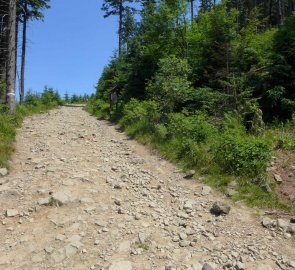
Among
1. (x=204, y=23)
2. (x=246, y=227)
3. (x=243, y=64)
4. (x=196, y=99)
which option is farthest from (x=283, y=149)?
(x=204, y=23)

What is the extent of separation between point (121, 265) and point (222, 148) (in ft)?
14.3

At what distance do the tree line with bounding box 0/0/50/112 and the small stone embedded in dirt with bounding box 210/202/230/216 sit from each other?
10.5 metres

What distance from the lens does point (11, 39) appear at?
47.1 feet

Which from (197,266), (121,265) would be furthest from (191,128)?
(121,265)

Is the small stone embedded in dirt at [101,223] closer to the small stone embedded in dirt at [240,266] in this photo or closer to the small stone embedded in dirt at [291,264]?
the small stone embedded in dirt at [240,266]

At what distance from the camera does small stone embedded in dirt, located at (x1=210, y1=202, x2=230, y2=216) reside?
6.35 meters

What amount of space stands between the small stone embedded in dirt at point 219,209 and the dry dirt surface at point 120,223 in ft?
0.45

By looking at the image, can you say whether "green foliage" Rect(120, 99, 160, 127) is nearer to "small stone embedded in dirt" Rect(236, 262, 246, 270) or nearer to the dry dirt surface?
the dry dirt surface

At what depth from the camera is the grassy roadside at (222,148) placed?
23.6 ft

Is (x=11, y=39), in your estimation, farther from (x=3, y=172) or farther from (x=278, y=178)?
(x=278, y=178)

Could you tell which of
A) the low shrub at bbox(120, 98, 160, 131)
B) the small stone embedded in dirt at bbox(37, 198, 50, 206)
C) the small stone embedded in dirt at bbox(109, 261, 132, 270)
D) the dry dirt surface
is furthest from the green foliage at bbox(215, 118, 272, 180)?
the low shrub at bbox(120, 98, 160, 131)

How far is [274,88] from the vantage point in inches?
462

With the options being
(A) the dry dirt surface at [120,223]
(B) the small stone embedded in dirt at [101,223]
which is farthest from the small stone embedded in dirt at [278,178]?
(B) the small stone embedded in dirt at [101,223]

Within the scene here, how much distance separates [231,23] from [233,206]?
32.6 ft
